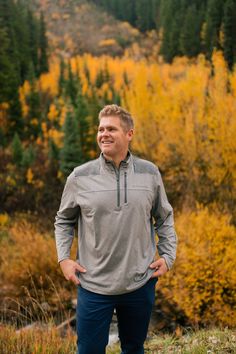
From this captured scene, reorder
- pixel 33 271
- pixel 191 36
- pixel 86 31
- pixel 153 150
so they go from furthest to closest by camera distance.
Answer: pixel 86 31 → pixel 191 36 → pixel 153 150 → pixel 33 271

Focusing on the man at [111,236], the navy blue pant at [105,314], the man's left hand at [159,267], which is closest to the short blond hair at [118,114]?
the man at [111,236]

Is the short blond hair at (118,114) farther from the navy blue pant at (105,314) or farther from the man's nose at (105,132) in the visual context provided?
the navy blue pant at (105,314)

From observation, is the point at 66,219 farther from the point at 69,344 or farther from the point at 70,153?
the point at 70,153

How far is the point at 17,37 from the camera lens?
172 ft

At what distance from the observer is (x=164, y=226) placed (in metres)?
2.71

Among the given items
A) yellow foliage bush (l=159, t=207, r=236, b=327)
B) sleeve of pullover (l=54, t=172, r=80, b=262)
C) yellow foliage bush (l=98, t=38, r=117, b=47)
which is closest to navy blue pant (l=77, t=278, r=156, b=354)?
sleeve of pullover (l=54, t=172, r=80, b=262)

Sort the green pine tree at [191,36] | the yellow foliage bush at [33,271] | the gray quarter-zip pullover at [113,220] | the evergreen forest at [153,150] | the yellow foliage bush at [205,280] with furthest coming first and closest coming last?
the green pine tree at [191,36]
the yellow foliage bush at [33,271]
the evergreen forest at [153,150]
the yellow foliage bush at [205,280]
the gray quarter-zip pullover at [113,220]

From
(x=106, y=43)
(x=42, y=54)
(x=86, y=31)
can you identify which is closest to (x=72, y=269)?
(x=42, y=54)

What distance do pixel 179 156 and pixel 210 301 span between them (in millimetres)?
11860

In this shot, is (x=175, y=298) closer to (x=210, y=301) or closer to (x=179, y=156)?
(x=210, y=301)

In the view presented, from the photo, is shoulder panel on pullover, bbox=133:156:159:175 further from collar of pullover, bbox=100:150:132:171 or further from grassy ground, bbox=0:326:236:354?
grassy ground, bbox=0:326:236:354

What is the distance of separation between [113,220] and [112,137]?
54cm

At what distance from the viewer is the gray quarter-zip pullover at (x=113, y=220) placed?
2.37 meters

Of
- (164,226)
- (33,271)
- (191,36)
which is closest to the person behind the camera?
(164,226)
